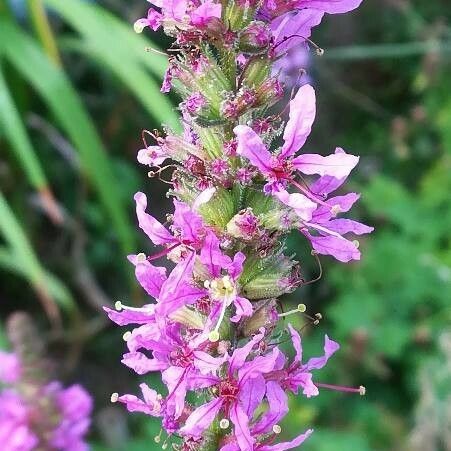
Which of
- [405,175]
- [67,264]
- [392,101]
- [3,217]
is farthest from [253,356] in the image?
[392,101]

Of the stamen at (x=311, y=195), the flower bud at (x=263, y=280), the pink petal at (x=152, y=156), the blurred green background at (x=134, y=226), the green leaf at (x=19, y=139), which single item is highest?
the pink petal at (x=152, y=156)

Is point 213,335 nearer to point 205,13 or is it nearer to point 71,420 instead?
point 205,13

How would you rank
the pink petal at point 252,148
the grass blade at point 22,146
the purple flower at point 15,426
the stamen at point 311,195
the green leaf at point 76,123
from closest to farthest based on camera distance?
the pink petal at point 252,148, the stamen at point 311,195, the purple flower at point 15,426, the grass blade at point 22,146, the green leaf at point 76,123

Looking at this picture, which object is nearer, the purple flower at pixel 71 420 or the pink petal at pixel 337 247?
the pink petal at pixel 337 247

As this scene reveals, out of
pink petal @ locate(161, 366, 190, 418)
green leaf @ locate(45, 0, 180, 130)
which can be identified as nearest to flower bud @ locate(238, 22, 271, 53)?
pink petal @ locate(161, 366, 190, 418)

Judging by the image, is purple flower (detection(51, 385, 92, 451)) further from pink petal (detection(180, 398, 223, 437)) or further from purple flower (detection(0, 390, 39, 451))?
pink petal (detection(180, 398, 223, 437))

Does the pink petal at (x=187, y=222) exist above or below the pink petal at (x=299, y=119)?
below

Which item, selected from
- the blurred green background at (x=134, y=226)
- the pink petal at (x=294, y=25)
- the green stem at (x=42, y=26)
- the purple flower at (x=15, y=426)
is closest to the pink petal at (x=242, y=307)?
the pink petal at (x=294, y=25)

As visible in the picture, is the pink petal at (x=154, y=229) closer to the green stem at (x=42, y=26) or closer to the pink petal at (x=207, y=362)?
the pink petal at (x=207, y=362)
